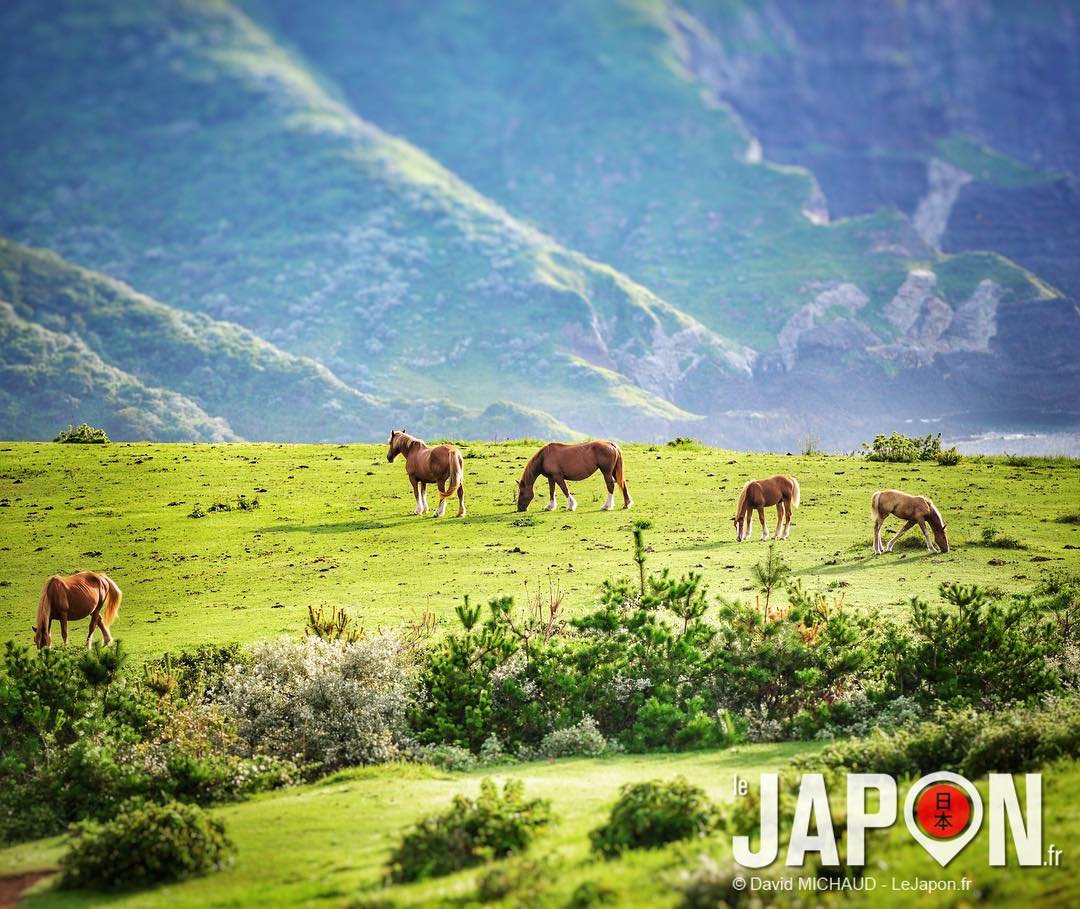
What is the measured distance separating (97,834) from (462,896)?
17.6ft

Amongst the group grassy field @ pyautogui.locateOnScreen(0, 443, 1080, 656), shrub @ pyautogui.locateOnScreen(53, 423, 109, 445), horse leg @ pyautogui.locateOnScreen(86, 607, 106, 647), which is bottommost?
horse leg @ pyautogui.locateOnScreen(86, 607, 106, 647)

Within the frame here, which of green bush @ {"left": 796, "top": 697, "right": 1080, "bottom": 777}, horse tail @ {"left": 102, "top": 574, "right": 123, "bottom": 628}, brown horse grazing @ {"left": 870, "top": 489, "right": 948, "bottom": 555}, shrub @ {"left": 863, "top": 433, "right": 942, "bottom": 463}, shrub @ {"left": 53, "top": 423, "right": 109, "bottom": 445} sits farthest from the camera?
shrub @ {"left": 53, "top": 423, "right": 109, "bottom": 445}

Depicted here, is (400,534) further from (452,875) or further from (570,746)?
(452,875)

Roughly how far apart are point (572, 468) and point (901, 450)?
19.2m

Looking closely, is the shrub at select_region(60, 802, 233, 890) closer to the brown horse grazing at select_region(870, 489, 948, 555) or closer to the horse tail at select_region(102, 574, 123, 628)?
the horse tail at select_region(102, 574, 123, 628)

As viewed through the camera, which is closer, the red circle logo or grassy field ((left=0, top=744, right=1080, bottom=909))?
grassy field ((left=0, top=744, right=1080, bottom=909))

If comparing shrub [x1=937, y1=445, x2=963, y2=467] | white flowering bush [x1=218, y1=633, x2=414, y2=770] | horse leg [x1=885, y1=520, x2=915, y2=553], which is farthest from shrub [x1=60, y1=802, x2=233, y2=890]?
shrub [x1=937, y1=445, x2=963, y2=467]

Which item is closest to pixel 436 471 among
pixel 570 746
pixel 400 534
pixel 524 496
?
pixel 400 534

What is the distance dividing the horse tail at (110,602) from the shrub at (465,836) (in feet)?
45.0

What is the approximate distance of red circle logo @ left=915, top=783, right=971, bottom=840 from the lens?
12.3 meters

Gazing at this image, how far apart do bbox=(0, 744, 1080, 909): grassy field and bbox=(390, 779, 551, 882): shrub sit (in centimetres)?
27

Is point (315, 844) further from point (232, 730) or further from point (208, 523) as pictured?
point (208, 523)

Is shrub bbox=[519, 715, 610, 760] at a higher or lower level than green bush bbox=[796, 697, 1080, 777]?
lower

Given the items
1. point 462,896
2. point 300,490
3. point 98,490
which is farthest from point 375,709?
point 98,490
